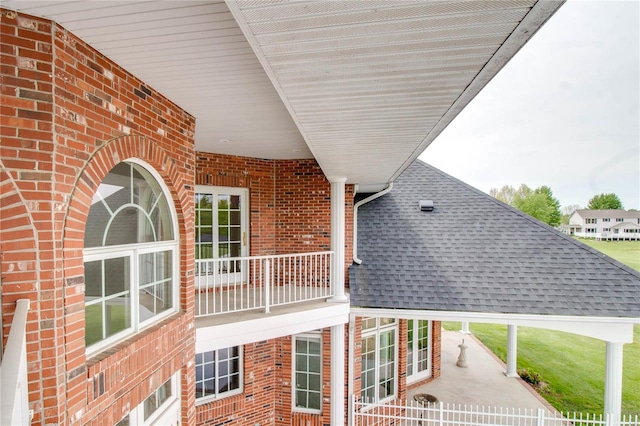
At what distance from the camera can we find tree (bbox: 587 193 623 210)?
106ft

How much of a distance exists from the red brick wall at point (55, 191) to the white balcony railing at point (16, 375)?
0.32ft

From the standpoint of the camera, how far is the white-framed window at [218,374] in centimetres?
614

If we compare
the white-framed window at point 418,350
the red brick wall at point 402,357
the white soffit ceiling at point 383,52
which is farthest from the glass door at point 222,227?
the white-framed window at point 418,350

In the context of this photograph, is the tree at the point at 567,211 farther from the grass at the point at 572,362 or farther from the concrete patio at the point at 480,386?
the concrete patio at the point at 480,386

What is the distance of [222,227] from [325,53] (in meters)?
5.37

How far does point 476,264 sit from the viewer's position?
715cm

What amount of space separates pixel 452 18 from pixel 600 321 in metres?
6.75

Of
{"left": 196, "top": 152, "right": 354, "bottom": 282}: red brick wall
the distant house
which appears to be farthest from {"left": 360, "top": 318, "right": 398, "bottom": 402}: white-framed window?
the distant house

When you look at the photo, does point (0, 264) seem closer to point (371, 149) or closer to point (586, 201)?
point (371, 149)

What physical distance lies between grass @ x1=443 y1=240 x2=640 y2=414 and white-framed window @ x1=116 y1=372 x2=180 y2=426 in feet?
33.2

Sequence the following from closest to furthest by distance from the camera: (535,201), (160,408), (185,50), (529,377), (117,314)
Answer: (185,50)
(117,314)
(160,408)
(529,377)
(535,201)

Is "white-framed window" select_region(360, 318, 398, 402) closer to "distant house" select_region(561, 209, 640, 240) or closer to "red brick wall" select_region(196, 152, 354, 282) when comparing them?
"red brick wall" select_region(196, 152, 354, 282)

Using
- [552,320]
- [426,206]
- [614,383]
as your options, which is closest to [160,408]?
[552,320]

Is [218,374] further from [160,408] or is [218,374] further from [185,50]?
[185,50]
